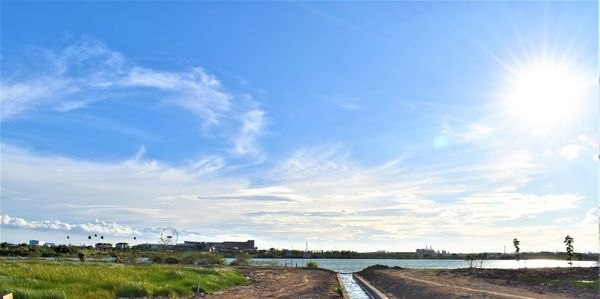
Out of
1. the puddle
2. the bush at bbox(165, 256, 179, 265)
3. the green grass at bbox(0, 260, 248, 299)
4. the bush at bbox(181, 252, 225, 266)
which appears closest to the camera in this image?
the green grass at bbox(0, 260, 248, 299)

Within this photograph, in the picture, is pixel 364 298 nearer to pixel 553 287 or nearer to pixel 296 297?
pixel 296 297

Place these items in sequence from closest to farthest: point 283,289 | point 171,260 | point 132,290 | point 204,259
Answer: point 132,290, point 283,289, point 204,259, point 171,260

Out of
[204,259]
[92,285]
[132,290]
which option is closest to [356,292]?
[132,290]

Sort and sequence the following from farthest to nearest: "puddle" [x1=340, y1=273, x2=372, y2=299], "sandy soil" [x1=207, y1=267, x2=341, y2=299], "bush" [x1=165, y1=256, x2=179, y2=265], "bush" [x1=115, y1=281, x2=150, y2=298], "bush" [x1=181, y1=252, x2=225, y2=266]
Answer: "bush" [x1=165, y1=256, x2=179, y2=265] → "bush" [x1=181, y1=252, x2=225, y2=266] → "puddle" [x1=340, y1=273, x2=372, y2=299] → "sandy soil" [x1=207, y1=267, x2=341, y2=299] → "bush" [x1=115, y1=281, x2=150, y2=298]

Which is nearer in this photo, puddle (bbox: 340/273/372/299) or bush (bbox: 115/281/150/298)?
bush (bbox: 115/281/150/298)

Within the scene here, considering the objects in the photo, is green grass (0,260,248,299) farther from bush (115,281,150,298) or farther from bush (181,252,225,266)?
bush (181,252,225,266)

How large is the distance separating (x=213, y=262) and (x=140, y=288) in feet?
192

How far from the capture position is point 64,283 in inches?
1172

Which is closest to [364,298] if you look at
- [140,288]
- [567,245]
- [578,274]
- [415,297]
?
[415,297]

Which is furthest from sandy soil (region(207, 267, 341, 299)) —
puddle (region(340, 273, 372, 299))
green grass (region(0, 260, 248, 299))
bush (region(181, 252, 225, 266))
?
bush (region(181, 252, 225, 266))

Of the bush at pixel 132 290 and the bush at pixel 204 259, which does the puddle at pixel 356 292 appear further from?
the bush at pixel 204 259

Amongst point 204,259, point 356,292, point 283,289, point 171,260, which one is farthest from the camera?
point 171,260

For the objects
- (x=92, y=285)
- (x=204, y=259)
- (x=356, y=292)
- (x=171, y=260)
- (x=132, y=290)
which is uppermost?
(x=92, y=285)

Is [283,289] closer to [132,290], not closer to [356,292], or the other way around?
[356,292]
